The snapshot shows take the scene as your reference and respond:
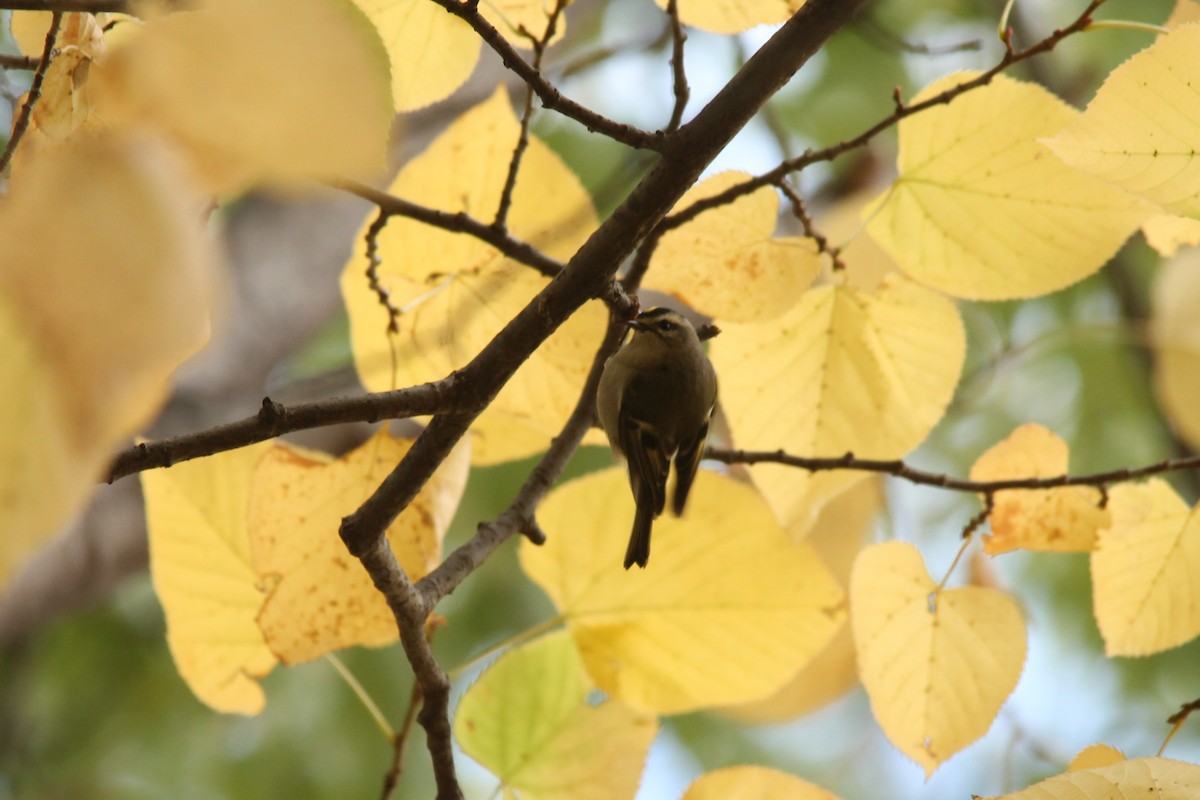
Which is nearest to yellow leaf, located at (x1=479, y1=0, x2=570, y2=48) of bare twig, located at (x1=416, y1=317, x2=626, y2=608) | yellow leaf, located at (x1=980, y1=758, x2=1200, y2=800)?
bare twig, located at (x1=416, y1=317, x2=626, y2=608)

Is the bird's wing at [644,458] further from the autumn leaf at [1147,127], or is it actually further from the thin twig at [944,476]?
the autumn leaf at [1147,127]

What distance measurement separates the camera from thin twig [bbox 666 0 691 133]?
76cm

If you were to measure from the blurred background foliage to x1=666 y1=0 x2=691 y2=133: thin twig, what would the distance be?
1.09 m

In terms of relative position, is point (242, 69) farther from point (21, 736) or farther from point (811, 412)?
point (21, 736)

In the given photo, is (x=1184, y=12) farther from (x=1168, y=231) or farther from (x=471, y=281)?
(x=471, y=281)

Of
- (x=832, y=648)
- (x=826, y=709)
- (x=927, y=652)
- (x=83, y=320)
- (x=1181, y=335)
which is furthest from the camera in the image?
(x=826, y=709)

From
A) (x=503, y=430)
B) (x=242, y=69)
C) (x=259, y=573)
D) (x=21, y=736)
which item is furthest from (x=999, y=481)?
(x=21, y=736)

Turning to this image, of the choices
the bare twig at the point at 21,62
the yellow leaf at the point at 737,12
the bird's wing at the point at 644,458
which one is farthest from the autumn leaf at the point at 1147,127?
the bare twig at the point at 21,62

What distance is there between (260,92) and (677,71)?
0.55m

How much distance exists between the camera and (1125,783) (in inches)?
25.3

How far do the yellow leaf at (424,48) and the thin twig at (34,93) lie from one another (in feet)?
0.68

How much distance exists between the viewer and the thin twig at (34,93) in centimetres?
64

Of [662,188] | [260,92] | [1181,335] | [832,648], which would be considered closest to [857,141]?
[662,188]

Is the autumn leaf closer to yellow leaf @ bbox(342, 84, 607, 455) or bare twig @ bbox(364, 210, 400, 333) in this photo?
yellow leaf @ bbox(342, 84, 607, 455)
